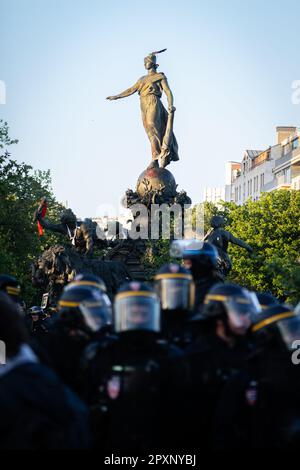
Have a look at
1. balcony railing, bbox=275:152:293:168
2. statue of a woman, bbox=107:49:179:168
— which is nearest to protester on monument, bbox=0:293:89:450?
statue of a woman, bbox=107:49:179:168

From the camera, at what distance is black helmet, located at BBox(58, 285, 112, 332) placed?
381 inches

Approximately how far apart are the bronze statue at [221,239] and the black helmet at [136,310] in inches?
605

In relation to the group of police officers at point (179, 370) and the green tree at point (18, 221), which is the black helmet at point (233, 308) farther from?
the green tree at point (18, 221)

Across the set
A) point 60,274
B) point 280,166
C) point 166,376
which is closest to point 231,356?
point 166,376

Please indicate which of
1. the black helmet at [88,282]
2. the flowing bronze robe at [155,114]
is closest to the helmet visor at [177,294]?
the black helmet at [88,282]

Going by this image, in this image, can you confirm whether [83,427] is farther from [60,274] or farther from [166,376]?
[60,274]

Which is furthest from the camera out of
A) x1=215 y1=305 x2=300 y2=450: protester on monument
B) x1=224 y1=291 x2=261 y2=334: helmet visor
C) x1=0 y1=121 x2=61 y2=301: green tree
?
x1=0 y1=121 x2=61 y2=301: green tree

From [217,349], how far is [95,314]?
1.28m

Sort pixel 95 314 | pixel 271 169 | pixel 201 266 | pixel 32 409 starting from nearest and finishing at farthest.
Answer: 1. pixel 32 409
2. pixel 95 314
3. pixel 201 266
4. pixel 271 169

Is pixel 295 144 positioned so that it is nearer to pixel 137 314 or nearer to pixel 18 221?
pixel 18 221

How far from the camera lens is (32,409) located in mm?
5887

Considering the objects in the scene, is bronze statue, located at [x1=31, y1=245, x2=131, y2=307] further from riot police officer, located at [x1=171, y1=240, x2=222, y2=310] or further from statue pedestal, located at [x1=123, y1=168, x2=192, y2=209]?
riot police officer, located at [x1=171, y1=240, x2=222, y2=310]

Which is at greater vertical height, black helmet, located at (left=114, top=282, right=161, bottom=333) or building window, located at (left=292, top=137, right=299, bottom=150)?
building window, located at (left=292, top=137, right=299, bottom=150)

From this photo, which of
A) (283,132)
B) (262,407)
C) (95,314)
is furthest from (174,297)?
(283,132)
